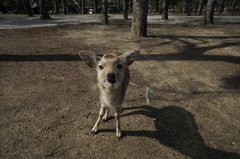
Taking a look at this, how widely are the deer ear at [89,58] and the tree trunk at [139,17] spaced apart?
8012 mm

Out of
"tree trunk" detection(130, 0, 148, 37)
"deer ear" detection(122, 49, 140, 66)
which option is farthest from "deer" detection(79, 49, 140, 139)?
"tree trunk" detection(130, 0, 148, 37)

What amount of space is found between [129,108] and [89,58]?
6.31 feet

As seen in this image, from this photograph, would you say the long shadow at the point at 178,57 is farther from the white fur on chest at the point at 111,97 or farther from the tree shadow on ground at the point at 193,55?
the white fur on chest at the point at 111,97

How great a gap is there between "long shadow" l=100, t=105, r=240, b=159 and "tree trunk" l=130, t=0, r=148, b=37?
300 inches

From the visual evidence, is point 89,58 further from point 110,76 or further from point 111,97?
point 111,97

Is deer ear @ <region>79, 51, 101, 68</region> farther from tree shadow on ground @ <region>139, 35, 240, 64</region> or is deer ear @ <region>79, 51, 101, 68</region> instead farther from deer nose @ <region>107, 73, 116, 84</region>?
tree shadow on ground @ <region>139, 35, 240, 64</region>

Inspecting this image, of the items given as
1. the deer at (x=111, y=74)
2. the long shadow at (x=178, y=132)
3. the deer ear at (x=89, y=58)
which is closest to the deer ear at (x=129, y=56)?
the deer at (x=111, y=74)

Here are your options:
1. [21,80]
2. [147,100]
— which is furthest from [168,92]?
[21,80]

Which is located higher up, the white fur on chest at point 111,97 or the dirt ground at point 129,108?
the white fur on chest at point 111,97

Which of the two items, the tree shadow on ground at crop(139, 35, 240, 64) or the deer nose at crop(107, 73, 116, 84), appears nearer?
the deer nose at crop(107, 73, 116, 84)

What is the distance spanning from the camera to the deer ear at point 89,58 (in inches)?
137

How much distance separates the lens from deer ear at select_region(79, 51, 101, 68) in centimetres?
347

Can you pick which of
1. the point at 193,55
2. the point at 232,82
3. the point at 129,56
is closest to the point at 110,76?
the point at 129,56

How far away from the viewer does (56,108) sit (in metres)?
4.45
